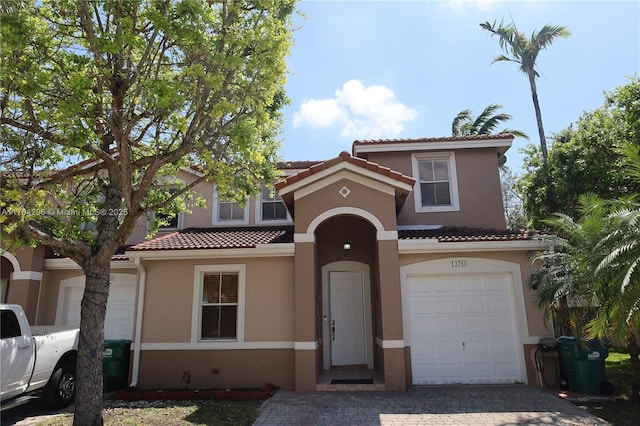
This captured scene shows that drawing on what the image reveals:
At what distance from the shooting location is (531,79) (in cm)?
2080

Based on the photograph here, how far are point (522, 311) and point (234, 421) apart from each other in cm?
719

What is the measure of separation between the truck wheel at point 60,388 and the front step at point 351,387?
533 centimetres

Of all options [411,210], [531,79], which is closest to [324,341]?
[411,210]

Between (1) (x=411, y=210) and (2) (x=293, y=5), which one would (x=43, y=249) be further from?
(1) (x=411, y=210)

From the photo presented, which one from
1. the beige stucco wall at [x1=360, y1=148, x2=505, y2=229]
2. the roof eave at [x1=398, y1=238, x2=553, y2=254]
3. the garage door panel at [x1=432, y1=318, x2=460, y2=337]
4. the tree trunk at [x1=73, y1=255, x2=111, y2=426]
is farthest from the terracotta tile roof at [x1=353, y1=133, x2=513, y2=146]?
Answer: the tree trunk at [x1=73, y1=255, x2=111, y2=426]

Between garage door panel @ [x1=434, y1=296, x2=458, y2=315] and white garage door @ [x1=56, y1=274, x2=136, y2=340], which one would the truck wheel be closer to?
white garage door @ [x1=56, y1=274, x2=136, y2=340]

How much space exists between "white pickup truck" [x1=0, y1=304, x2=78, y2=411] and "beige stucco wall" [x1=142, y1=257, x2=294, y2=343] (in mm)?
2023

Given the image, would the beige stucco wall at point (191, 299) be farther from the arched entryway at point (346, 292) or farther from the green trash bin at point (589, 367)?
A: the green trash bin at point (589, 367)

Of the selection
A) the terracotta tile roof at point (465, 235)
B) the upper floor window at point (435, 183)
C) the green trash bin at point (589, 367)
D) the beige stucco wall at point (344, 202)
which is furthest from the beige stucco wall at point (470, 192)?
the green trash bin at point (589, 367)

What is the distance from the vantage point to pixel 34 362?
7.70m

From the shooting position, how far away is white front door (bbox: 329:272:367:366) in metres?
11.9

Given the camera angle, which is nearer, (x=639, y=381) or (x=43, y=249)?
(x=639, y=381)

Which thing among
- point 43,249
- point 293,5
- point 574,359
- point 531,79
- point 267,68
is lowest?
point 574,359

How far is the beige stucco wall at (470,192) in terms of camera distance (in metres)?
12.8
